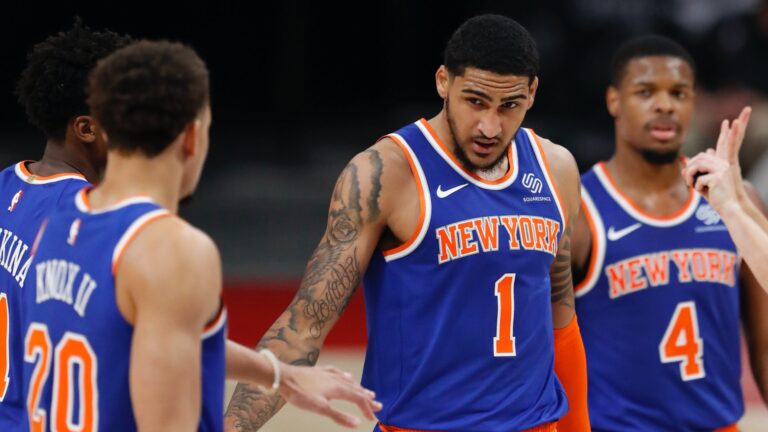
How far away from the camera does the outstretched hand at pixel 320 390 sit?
3527 millimetres

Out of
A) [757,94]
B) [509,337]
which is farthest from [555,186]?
[757,94]

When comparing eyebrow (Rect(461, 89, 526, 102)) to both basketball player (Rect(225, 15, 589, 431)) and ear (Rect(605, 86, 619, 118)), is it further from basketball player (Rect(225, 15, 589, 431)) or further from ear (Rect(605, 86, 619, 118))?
ear (Rect(605, 86, 619, 118))

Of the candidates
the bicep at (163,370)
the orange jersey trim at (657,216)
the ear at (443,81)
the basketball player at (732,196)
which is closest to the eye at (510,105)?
the ear at (443,81)

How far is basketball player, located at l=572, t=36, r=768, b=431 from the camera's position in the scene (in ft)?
17.1

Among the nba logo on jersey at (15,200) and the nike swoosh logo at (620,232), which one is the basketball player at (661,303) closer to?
the nike swoosh logo at (620,232)

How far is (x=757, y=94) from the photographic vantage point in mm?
11828

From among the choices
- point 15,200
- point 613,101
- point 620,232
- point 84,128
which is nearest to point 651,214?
point 620,232

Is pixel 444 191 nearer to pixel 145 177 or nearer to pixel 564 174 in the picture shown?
pixel 564 174

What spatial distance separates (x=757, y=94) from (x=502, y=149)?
26.7ft

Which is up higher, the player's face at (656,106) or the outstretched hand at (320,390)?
the player's face at (656,106)

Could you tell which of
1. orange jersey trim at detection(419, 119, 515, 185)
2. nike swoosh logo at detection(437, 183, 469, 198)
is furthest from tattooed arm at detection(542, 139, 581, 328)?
nike swoosh logo at detection(437, 183, 469, 198)

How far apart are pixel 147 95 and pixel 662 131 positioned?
2.99 meters

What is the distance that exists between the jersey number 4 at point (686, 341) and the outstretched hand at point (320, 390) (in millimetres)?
2029

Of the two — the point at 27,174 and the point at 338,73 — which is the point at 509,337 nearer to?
the point at 27,174
